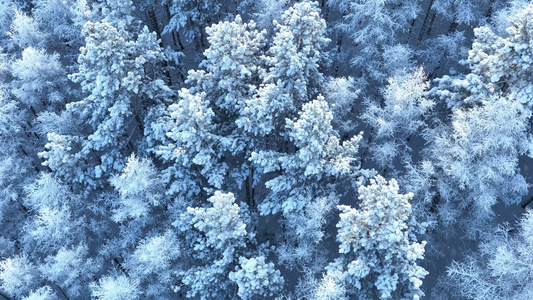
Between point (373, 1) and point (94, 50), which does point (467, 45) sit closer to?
point (373, 1)

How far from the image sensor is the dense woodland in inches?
681

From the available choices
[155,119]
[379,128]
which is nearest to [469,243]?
[379,128]

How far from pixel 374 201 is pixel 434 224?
638 cm

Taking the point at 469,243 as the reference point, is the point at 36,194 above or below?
above

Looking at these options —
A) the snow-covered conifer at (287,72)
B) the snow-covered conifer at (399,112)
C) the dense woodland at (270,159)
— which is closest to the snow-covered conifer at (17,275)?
the dense woodland at (270,159)

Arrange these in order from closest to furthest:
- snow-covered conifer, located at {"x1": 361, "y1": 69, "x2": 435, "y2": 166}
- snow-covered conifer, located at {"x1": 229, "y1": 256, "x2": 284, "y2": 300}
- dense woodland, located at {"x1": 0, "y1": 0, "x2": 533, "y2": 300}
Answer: snow-covered conifer, located at {"x1": 229, "y1": 256, "x2": 284, "y2": 300}
dense woodland, located at {"x1": 0, "y1": 0, "x2": 533, "y2": 300}
snow-covered conifer, located at {"x1": 361, "y1": 69, "x2": 435, "y2": 166}

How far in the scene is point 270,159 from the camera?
1895cm

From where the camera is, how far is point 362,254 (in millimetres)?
16766

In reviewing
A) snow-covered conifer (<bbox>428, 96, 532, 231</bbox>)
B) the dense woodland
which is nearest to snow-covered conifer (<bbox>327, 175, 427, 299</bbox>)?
the dense woodland

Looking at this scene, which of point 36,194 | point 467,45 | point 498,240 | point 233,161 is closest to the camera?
point 498,240

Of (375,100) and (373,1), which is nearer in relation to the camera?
(373,1)

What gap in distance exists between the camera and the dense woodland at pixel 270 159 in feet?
56.7

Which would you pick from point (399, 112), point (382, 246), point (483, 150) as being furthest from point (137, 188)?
point (483, 150)

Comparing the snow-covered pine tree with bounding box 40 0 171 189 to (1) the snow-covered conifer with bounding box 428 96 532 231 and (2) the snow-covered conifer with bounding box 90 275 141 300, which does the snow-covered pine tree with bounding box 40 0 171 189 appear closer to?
(2) the snow-covered conifer with bounding box 90 275 141 300
